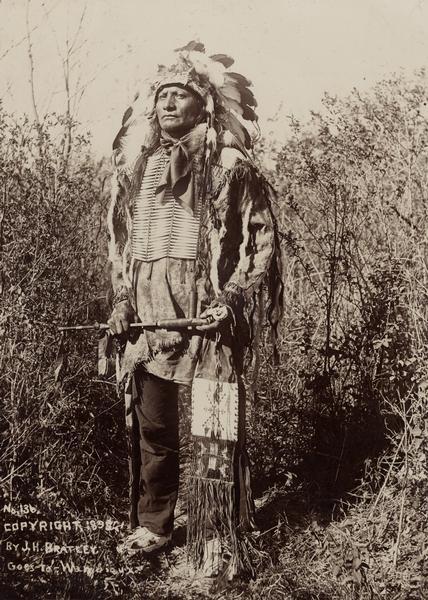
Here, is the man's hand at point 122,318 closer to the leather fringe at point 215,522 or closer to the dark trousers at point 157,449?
the dark trousers at point 157,449

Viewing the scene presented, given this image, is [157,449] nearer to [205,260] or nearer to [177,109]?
[205,260]

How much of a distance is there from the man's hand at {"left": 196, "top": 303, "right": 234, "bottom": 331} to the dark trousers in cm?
47

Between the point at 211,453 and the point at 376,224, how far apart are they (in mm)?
2184

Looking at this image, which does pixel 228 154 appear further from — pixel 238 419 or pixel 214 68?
pixel 238 419

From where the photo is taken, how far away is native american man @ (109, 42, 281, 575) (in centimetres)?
333

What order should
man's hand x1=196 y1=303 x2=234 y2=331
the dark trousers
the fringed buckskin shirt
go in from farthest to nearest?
1. the dark trousers
2. the fringed buckskin shirt
3. man's hand x1=196 y1=303 x2=234 y2=331

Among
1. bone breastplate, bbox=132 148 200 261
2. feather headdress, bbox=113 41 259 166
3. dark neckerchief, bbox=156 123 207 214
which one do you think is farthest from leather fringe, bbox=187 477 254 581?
feather headdress, bbox=113 41 259 166

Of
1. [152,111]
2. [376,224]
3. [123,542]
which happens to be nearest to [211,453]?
[123,542]

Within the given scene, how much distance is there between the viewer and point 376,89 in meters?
5.06

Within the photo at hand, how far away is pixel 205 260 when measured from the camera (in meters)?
3.38

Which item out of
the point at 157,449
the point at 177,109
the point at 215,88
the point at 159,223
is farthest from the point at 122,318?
the point at 215,88
